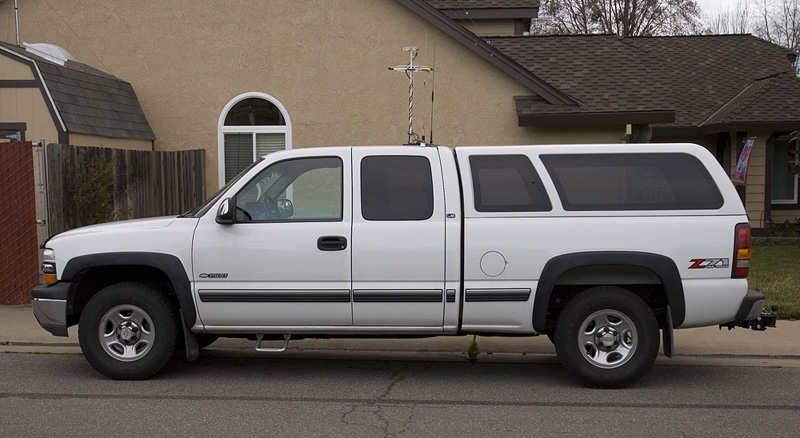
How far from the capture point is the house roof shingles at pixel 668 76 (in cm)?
1268

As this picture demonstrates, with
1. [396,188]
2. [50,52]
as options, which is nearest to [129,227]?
[396,188]

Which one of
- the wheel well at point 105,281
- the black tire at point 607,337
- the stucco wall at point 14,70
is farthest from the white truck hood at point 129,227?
the stucco wall at point 14,70

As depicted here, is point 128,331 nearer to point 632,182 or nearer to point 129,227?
point 129,227

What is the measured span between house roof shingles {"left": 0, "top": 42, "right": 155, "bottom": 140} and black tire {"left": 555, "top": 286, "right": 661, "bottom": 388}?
732 cm

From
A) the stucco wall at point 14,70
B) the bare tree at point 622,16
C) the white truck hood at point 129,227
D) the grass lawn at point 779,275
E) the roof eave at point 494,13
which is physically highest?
the bare tree at point 622,16

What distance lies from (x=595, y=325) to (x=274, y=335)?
267cm

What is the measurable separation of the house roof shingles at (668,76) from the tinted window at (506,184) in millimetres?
5465

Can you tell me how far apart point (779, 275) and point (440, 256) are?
26.1 feet

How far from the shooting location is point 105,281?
724cm

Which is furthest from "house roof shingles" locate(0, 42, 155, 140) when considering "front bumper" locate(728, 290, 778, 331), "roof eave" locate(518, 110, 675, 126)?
"front bumper" locate(728, 290, 778, 331)

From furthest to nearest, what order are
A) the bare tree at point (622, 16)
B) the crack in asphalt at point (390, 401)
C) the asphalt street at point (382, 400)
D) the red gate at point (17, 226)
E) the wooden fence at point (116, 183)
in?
the bare tree at point (622, 16)
the wooden fence at point (116, 183)
the red gate at point (17, 226)
the crack in asphalt at point (390, 401)
the asphalt street at point (382, 400)

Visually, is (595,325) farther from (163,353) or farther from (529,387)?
(163,353)

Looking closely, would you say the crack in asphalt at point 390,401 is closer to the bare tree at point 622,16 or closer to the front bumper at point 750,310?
the front bumper at point 750,310

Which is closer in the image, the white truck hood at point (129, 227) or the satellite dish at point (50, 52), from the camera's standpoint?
the white truck hood at point (129, 227)
